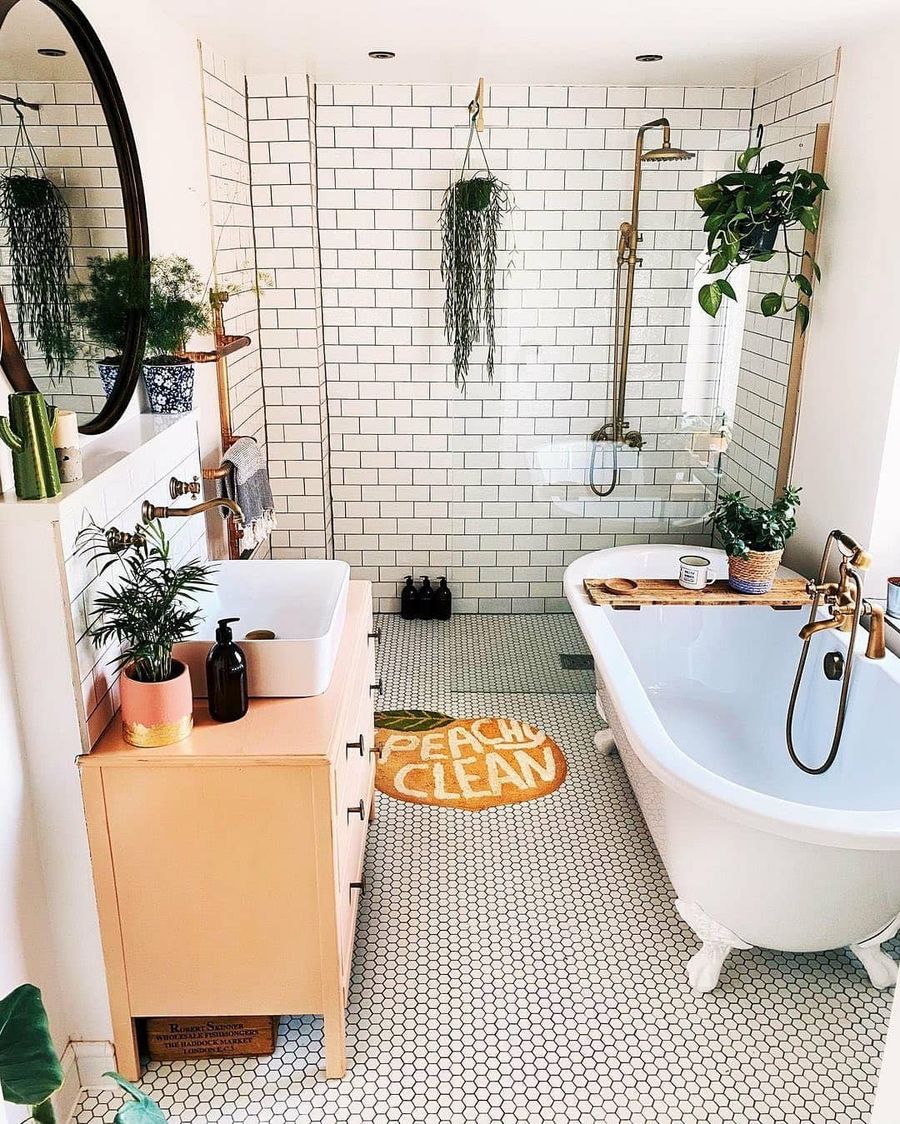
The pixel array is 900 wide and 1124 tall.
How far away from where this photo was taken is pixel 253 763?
1.94 metres

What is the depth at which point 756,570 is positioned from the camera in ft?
11.2

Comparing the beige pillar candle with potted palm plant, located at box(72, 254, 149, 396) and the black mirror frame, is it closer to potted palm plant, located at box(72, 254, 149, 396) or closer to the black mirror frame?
the black mirror frame

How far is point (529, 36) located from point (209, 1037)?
323 cm

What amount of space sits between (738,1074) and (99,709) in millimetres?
1731

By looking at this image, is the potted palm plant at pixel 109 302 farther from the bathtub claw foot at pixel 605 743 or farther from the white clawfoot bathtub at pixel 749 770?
the bathtub claw foot at pixel 605 743

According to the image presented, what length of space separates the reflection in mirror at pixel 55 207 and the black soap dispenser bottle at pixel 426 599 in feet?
8.28

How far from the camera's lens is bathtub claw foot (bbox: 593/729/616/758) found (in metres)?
3.62

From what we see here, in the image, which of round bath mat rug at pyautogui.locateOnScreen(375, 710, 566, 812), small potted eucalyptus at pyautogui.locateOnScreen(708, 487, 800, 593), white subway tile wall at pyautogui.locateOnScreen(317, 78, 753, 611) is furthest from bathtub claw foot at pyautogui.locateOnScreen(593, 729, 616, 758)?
white subway tile wall at pyautogui.locateOnScreen(317, 78, 753, 611)

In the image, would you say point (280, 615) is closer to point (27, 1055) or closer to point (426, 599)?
point (27, 1055)

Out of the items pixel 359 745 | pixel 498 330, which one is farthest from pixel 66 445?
pixel 498 330

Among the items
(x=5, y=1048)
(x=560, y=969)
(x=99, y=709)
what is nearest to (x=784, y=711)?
(x=560, y=969)

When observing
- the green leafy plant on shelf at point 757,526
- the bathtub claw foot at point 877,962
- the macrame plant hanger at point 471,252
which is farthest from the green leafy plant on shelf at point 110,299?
the bathtub claw foot at point 877,962

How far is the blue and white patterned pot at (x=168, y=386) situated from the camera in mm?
2594

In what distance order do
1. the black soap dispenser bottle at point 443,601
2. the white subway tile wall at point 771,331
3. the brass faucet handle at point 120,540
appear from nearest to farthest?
the brass faucet handle at point 120,540 < the white subway tile wall at point 771,331 < the black soap dispenser bottle at point 443,601
